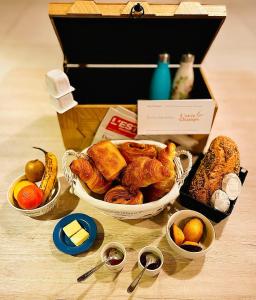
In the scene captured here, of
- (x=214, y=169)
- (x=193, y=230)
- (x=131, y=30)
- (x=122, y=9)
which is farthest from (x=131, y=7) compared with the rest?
(x=193, y=230)

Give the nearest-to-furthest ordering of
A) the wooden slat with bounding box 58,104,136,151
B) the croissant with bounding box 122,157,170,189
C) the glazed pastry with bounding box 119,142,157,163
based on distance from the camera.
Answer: the croissant with bounding box 122,157,170,189, the glazed pastry with bounding box 119,142,157,163, the wooden slat with bounding box 58,104,136,151

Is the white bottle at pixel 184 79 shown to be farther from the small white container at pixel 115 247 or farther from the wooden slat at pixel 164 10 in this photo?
the small white container at pixel 115 247

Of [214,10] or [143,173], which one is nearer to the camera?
[143,173]

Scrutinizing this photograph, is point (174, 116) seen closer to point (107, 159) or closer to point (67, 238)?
point (107, 159)

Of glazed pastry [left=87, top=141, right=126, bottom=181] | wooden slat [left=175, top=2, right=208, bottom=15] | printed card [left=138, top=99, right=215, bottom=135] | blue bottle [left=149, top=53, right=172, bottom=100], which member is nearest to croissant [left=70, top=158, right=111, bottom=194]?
glazed pastry [left=87, top=141, right=126, bottom=181]

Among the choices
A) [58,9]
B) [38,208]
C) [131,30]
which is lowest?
[38,208]

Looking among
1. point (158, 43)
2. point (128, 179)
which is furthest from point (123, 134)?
point (158, 43)

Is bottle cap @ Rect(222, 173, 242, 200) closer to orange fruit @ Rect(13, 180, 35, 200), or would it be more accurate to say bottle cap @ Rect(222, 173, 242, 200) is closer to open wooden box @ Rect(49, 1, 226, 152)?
open wooden box @ Rect(49, 1, 226, 152)
